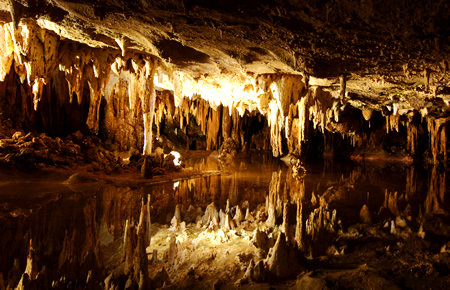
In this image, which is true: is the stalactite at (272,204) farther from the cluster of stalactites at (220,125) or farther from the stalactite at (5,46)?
the cluster of stalactites at (220,125)

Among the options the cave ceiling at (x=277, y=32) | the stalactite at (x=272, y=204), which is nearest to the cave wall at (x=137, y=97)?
the cave ceiling at (x=277, y=32)

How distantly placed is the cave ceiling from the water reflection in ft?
8.00

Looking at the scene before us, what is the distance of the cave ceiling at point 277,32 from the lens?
2.91m

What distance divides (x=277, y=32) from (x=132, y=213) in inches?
132

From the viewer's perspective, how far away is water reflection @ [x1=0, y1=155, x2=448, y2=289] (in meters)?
2.48

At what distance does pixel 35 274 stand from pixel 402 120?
13.1 meters

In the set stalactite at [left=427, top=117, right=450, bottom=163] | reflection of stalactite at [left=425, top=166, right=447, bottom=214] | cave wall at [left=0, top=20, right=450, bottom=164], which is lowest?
reflection of stalactite at [left=425, top=166, right=447, bottom=214]

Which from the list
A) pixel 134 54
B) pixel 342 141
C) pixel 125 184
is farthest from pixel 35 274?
pixel 342 141

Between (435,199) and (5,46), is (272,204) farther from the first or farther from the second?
(5,46)

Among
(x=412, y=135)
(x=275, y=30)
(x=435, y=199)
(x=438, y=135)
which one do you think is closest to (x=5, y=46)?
(x=275, y=30)

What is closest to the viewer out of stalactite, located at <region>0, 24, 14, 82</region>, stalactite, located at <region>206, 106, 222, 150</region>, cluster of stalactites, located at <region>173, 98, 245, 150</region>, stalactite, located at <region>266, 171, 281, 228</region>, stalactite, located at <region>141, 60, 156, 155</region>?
stalactite, located at <region>266, 171, 281, 228</region>

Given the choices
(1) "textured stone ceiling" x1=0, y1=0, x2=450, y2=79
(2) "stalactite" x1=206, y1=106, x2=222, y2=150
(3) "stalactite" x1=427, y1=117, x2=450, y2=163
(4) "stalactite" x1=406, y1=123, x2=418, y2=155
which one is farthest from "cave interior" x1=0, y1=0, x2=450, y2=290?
(2) "stalactite" x1=206, y1=106, x2=222, y2=150

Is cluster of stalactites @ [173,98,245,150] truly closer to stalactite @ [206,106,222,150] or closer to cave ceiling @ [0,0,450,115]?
stalactite @ [206,106,222,150]

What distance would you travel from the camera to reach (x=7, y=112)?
891 centimetres
